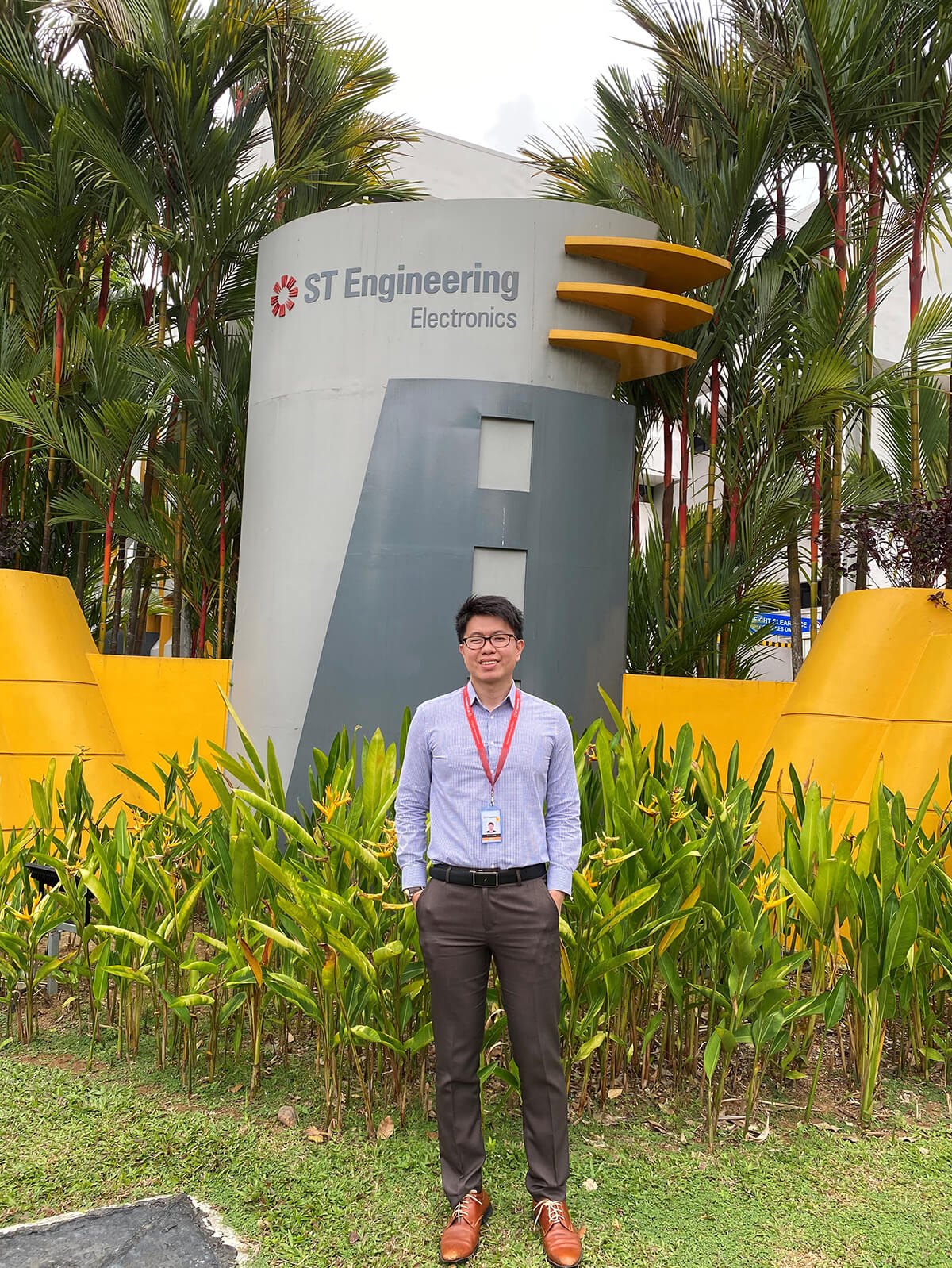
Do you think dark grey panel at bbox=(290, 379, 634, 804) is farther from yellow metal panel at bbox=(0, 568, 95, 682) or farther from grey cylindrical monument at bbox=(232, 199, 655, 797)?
yellow metal panel at bbox=(0, 568, 95, 682)

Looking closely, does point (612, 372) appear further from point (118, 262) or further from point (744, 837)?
point (118, 262)

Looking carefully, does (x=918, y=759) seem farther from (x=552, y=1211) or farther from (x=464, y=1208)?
(x=464, y=1208)

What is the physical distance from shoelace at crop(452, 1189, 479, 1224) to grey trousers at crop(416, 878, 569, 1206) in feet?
0.04

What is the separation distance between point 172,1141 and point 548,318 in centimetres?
376

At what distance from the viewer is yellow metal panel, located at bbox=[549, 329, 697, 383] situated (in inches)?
193

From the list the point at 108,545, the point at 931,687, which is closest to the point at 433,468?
the point at 108,545

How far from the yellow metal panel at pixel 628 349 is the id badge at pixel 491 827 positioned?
3.18m

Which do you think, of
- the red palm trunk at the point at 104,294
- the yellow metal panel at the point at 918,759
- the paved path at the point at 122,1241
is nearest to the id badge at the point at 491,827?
the paved path at the point at 122,1241

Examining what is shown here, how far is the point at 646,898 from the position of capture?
8.80ft

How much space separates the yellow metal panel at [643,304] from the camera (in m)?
4.88

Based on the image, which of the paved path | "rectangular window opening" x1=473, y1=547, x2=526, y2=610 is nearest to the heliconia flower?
"rectangular window opening" x1=473, y1=547, x2=526, y2=610

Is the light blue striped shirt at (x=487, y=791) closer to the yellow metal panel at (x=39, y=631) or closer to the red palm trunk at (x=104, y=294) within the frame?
the yellow metal panel at (x=39, y=631)

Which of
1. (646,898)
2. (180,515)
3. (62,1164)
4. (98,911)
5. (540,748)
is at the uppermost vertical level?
(180,515)

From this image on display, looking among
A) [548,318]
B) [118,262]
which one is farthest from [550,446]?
[118,262]
